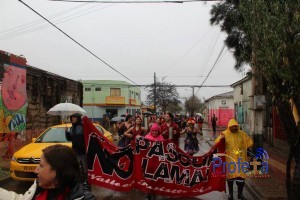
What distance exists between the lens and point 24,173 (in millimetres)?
9703

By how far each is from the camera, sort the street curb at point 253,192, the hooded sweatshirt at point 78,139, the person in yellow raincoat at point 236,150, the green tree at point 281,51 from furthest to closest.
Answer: the hooded sweatshirt at point 78,139, the street curb at point 253,192, the person in yellow raincoat at point 236,150, the green tree at point 281,51

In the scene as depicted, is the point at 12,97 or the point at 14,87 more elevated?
the point at 14,87

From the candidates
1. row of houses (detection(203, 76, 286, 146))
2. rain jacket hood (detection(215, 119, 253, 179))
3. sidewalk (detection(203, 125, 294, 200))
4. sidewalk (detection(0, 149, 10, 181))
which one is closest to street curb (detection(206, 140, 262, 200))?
sidewalk (detection(203, 125, 294, 200))

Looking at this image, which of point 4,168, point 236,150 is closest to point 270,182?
point 236,150

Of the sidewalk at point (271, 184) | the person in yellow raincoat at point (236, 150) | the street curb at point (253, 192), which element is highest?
the person in yellow raincoat at point (236, 150)

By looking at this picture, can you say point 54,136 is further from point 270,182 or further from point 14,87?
point 270,182

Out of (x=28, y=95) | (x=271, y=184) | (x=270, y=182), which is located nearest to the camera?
(x=271, y=184)

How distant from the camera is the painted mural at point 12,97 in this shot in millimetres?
13914

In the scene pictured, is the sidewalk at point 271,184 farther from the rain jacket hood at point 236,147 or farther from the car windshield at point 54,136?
the car windshield at point 54,136

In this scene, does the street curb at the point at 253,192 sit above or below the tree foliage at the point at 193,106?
below

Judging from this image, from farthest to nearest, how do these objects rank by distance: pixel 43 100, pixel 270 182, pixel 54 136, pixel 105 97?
pixel 105 97, pixel 43 100, pixel 54 136, pixel 270 182

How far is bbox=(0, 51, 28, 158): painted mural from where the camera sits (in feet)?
45.6

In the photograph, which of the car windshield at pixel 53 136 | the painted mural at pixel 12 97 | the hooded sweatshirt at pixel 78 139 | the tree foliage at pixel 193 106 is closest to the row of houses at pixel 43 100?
the painted mural at pixel 12 97

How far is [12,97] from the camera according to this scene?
1478 cm
